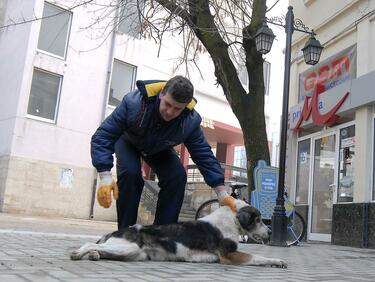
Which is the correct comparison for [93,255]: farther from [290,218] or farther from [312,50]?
[312,50]

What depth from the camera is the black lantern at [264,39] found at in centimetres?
941

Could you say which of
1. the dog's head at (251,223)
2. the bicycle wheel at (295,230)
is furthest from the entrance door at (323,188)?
the dog's head at (251,223)

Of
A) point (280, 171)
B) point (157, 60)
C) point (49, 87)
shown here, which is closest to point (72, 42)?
point (49, 87)

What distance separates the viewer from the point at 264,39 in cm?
940

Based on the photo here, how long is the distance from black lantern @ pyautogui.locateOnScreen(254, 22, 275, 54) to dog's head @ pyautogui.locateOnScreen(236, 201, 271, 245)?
5218 mm

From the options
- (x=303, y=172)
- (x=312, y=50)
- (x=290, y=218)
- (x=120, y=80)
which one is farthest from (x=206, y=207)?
(x=120, y=80)

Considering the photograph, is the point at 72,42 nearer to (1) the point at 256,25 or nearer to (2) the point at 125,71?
(2) the point at 125,71

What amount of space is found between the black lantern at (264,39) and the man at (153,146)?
4818mm

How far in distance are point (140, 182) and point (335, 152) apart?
8373 mm

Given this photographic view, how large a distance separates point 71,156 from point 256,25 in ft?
39.1

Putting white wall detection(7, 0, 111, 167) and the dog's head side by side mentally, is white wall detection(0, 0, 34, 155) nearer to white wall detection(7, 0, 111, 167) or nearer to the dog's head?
white wall detection(7, 0, 111, 167)

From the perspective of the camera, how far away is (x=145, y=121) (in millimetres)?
4672

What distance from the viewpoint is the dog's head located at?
15.6 feet

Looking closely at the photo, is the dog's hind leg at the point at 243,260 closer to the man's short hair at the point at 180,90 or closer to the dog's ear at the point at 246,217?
the dog's ear at the point at 246,217
